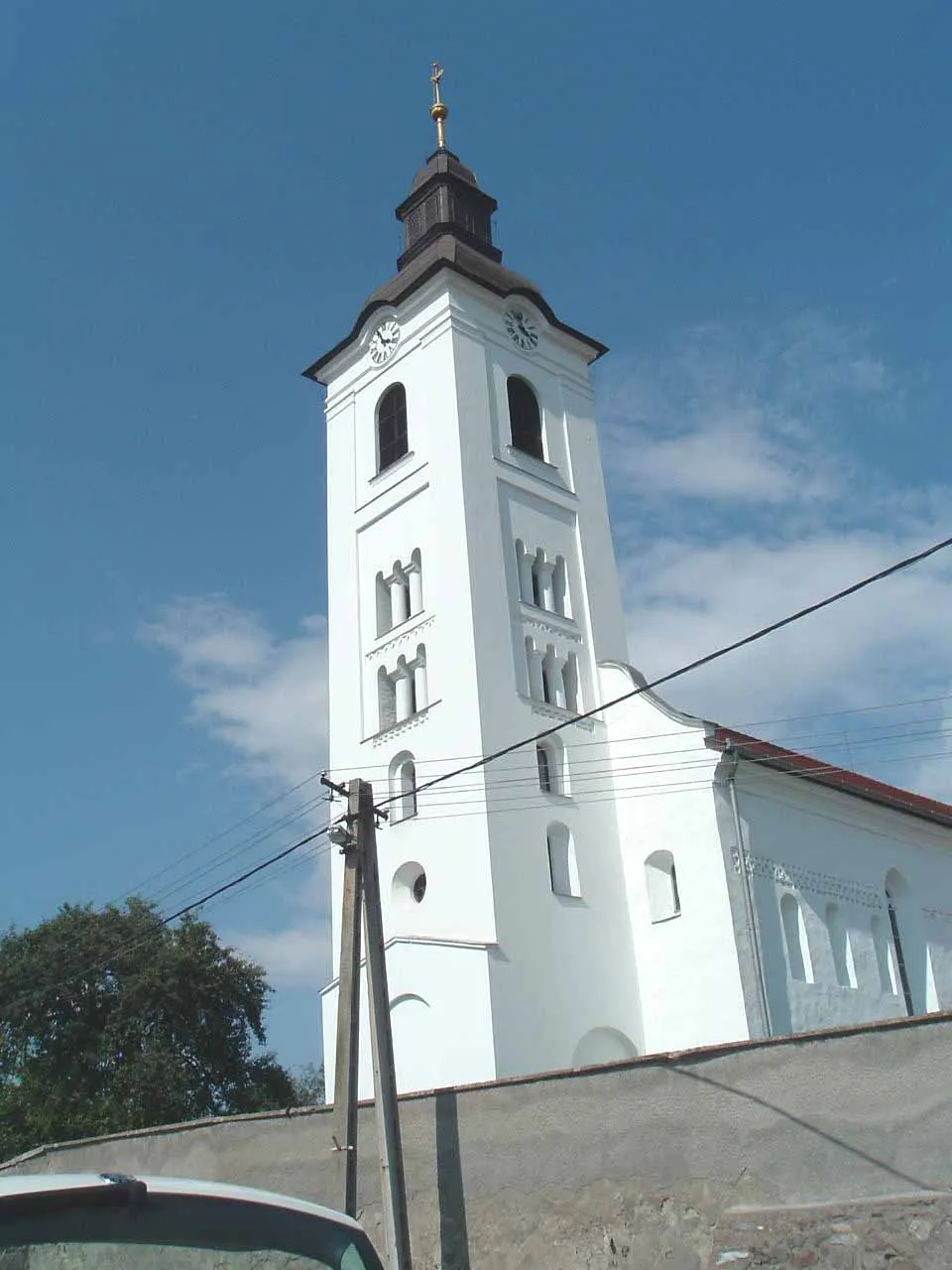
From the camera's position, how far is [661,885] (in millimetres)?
25250

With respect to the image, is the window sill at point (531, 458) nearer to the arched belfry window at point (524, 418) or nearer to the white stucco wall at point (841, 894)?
the arched belfry window at point (524, 418)

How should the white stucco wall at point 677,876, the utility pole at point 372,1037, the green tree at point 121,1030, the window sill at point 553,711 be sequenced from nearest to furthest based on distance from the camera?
the utility pole at point 372,1037 → the white stucco wall at point 677,876 → the window sill at point 553,711 → the green tree at point 121,1030

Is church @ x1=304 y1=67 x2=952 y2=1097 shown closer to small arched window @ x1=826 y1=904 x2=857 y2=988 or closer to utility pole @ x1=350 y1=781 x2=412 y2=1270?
small arched window @ x1=826 y1=904 x2=857 y2=988

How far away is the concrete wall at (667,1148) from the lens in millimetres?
9711

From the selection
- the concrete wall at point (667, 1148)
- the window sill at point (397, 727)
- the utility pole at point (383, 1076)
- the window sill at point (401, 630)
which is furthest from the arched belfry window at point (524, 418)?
the concrete wall at point (667, 1148)

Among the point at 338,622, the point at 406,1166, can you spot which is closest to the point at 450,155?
the point at 338,622

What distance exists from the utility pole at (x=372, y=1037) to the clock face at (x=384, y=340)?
1759cm

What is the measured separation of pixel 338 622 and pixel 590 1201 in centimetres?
1964

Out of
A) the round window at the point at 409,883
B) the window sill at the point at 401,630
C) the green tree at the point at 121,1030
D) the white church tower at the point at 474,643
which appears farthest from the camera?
the green tree at the point at 121,1030

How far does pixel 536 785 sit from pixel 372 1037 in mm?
11142

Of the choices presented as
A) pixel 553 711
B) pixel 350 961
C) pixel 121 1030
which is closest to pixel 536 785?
pixel 553 711

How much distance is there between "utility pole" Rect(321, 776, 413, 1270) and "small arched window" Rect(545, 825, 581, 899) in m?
9.47

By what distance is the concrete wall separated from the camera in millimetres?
9711

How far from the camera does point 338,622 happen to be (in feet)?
96.6
